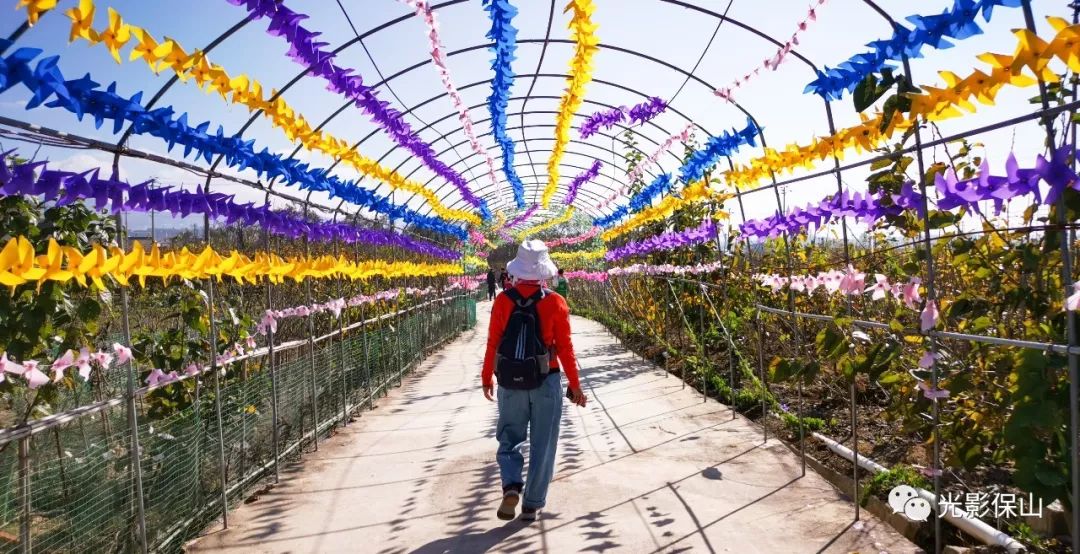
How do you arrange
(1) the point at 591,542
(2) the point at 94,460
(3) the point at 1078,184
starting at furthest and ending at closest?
(1) the point at 591,542 → (2) the point at 94,460 → (3) the point at 1078,184

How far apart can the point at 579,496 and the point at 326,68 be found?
10.8 feet

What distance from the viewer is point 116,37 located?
113 inches

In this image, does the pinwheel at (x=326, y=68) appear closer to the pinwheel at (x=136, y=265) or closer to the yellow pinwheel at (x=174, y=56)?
the yellow pinwheel at (x=174, y=56)

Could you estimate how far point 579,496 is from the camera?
4715 mm

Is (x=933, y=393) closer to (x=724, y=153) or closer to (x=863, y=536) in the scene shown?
(x=863, y=536)

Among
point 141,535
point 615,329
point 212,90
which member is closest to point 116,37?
point 212,90

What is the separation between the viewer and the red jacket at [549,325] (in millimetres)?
4352

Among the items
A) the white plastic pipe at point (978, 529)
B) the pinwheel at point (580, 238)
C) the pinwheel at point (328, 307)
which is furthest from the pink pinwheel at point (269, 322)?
the pinwheel at point (580, 238)

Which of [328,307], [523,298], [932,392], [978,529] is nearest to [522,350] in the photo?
[523,298]

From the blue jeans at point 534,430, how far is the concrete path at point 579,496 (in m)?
0.23

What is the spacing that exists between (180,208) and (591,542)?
274 centimetres

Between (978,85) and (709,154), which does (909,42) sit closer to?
(978,85)

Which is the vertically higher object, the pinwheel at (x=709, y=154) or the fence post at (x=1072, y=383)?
the pinwheel at (x=709, y=154)

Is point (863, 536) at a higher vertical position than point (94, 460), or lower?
lower
